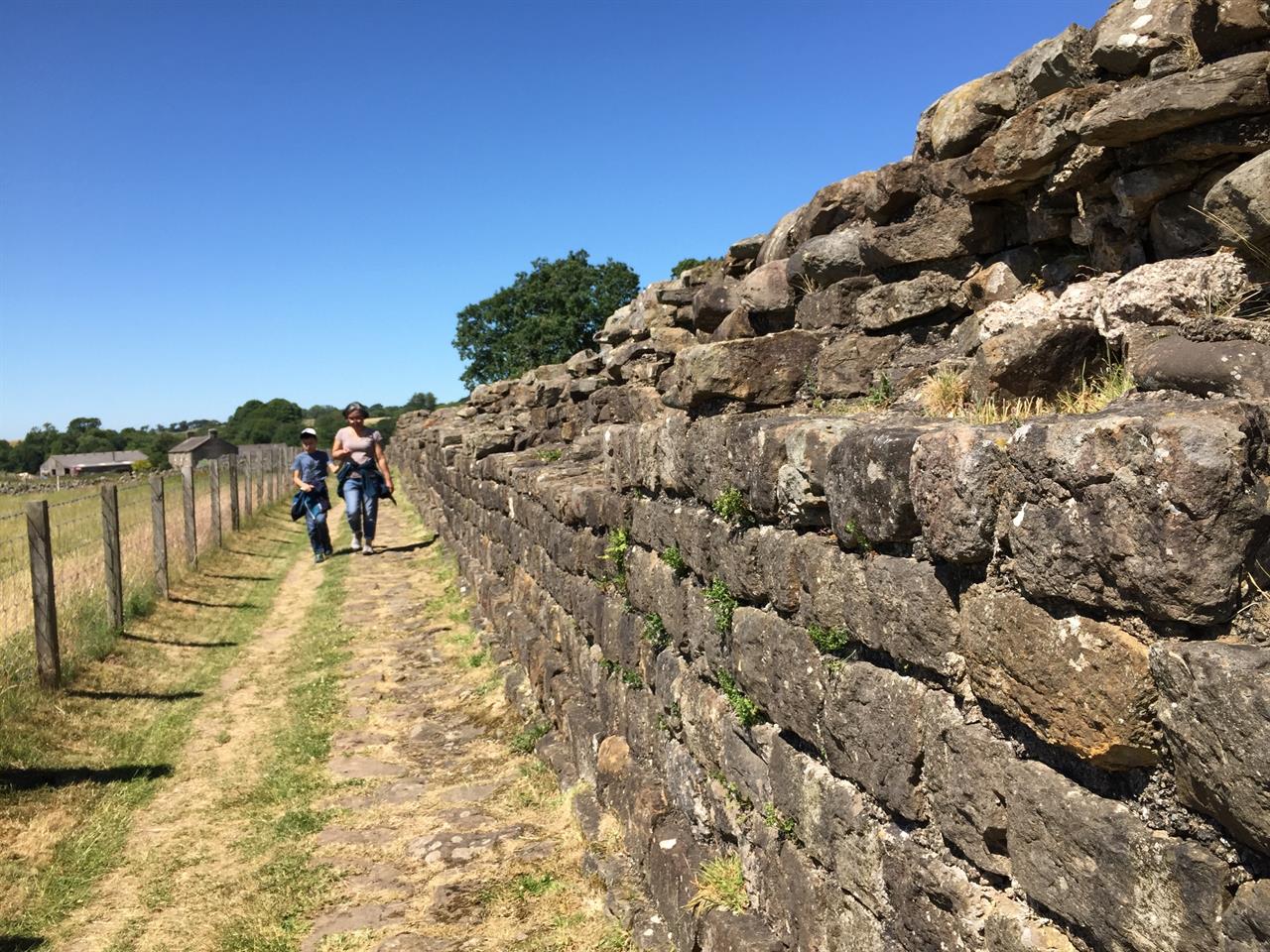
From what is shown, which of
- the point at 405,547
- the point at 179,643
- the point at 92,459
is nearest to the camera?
the point at 179,643

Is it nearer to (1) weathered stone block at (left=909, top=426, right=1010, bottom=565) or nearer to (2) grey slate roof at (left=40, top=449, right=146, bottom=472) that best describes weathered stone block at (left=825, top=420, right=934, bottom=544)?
(1) weathered stone block at (left=909, top=426, right=1010, bottom=565)

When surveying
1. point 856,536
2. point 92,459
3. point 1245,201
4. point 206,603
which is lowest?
point 206,603

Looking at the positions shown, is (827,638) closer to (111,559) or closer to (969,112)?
(969,112)

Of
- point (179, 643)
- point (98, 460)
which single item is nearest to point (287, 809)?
point (179, 643)

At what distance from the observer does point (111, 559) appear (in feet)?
31.2

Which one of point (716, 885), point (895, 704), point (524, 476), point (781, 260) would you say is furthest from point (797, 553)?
point (524, 476)

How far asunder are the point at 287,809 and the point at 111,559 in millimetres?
5061

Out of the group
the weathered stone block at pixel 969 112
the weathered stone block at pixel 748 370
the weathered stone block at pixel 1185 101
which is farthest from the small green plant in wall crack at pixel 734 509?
the weathered stone block at pixel 969 112

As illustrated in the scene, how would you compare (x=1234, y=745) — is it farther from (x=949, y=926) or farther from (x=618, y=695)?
(x=618, y=695)

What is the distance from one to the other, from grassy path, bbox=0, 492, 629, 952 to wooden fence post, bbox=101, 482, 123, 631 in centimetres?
29

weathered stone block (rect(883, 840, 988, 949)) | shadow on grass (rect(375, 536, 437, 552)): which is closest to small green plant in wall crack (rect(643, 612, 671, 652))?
A: weathered stone block (rect(883, 840, 988, 949))

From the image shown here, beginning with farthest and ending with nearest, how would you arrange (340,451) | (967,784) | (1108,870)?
(340,451), (967,784), (1108,870)

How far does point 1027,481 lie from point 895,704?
83 cm

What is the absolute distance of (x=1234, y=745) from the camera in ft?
5.12
